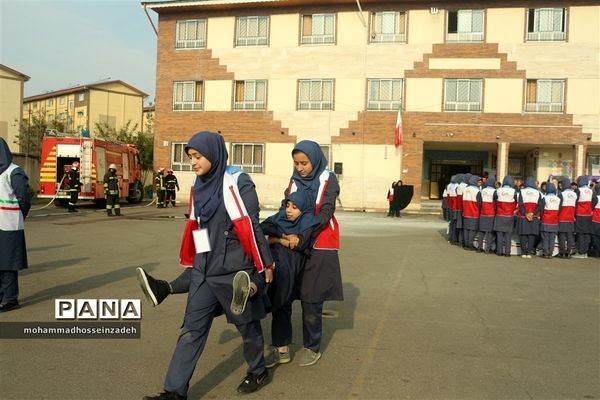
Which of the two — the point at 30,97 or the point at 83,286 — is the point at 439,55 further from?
the point at 30,97

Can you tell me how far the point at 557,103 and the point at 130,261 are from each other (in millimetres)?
24107

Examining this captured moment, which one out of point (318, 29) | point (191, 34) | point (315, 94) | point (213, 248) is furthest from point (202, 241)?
point (191, 34)

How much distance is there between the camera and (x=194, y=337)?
366 cm

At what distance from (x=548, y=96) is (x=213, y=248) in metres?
27.0

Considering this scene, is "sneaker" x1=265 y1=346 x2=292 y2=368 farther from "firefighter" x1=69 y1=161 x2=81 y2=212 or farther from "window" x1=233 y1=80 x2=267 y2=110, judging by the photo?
"window" x1=233 y1=80 x2=267 y2=110

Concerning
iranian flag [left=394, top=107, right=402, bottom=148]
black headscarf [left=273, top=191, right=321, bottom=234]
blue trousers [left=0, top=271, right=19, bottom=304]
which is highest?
iranian flag [left=394, top=107, right=402, bottom=148]

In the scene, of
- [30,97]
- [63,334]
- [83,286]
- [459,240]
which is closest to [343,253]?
[459,240]

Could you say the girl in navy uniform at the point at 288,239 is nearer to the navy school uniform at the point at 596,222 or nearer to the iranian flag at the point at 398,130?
the navy school uniform at the point at 596,222

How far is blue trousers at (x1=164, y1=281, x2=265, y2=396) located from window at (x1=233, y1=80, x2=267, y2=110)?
87.9ft

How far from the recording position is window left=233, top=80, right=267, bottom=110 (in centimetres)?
2997

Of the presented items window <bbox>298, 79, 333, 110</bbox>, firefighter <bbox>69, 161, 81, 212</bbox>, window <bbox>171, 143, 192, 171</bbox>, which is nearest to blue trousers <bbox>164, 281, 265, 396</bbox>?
firefighter <bbox>69, 161, 81, 212</bbox>

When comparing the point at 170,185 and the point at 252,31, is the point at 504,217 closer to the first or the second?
the point at 170,185

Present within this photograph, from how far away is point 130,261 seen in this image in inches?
390

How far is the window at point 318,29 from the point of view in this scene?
29.1 meters
